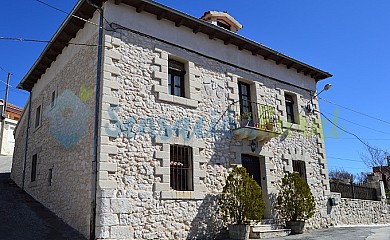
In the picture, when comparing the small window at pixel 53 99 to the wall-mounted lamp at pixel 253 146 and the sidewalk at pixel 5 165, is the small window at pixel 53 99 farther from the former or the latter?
the sidewalk at pixel 5 165

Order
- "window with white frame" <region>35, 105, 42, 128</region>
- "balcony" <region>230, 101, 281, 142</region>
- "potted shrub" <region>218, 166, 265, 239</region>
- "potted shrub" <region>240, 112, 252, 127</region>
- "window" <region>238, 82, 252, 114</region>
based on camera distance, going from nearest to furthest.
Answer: "potted shrub" <region>218, 166, 265, 239</region> → "balcony" <region>230, 101, 281, 142</region> → "potted shrub" <region>240, 112, 252, 127</region> → "window" <region>238, 82, 252, 114</region> → "window with white frame" <region>35, 105, 42, 128</region>

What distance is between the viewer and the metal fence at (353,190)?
45.7 feet

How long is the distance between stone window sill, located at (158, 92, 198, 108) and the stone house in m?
0.04

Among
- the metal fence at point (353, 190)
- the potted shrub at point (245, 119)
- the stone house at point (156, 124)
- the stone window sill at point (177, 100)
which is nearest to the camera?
the stone house at point (156, 124)

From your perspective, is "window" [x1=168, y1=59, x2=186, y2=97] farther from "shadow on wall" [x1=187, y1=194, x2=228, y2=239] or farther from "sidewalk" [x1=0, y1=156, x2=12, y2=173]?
"sidewalk" [x1=0, y1=156, x2=12, y2=173]

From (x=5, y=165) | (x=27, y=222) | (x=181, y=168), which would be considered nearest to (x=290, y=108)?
(x=181, y=168)

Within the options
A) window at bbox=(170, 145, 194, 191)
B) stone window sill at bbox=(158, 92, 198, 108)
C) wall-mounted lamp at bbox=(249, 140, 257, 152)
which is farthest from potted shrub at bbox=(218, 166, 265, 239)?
stone window sill at bbox=(158, 92, 198, 108)

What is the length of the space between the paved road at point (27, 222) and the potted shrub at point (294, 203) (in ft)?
20.3

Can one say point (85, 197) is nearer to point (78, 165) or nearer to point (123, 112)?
point (78, 165)

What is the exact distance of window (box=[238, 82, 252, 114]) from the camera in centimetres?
1119

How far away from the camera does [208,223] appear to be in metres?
8.91

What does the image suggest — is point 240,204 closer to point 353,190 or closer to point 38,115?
point 353,190

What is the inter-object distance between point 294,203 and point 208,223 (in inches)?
124

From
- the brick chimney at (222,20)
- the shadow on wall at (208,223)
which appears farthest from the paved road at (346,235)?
the brick chimney at (222,20)
